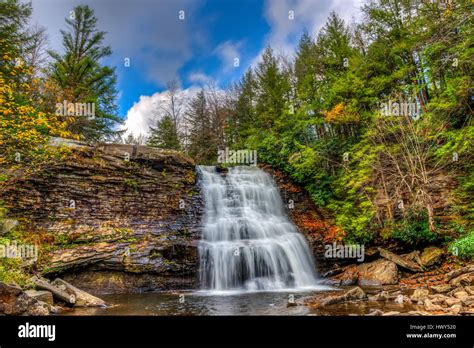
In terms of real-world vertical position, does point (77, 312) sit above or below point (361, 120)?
below

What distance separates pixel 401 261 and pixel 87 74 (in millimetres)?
19887

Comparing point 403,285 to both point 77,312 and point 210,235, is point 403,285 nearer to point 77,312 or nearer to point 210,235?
point 210,235

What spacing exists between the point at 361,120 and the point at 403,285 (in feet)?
28.8

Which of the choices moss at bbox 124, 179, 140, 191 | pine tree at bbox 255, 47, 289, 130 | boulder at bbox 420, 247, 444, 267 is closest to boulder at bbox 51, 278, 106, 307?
moss at bbox 124, 179, 140, 191

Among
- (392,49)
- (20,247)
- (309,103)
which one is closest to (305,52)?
(309,103)

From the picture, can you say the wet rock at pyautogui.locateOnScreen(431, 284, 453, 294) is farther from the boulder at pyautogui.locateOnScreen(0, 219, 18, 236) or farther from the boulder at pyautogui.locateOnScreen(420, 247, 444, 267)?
the boulder at pyautogui.locateOnScreen(0, 219, 18, 236)

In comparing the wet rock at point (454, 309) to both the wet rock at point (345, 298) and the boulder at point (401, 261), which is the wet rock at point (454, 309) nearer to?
the wet rock at point (345, 298)

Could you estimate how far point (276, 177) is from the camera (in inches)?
663

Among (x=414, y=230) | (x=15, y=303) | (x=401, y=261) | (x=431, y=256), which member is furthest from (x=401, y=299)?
(x=15, y=303)

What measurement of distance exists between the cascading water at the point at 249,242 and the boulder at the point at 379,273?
5.84 feet

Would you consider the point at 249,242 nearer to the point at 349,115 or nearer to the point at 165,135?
the point at 349,115

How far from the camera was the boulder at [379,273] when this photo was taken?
32.0ft
